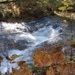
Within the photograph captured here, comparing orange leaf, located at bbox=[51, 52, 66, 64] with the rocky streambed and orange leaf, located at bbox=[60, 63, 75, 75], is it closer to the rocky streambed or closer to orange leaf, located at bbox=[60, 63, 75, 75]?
orange leaf, located at bbox=[60, 63, 75, 75]

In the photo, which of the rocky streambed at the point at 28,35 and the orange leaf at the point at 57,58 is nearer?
the orange leaf at the point at 57,58

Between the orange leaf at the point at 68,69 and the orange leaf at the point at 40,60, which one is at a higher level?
the orange leaf at the point at 40,60

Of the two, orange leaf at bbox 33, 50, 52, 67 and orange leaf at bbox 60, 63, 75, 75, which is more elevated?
orange leaf at bbox 33, 50, 52, 67

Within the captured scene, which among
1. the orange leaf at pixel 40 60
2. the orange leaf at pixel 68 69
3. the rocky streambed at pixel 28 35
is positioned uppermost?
the orange leaf at pixel 40 60

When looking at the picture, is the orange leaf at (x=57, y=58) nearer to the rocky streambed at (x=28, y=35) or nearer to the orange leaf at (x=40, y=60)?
the orange leaf at (x=40, y=60)

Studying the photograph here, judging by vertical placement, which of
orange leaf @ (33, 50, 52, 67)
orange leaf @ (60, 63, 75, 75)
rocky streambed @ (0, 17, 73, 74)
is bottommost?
rocky streambed @ (0, 17, 73, 74)

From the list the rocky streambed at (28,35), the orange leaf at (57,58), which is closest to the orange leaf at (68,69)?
the orange leaf at (57,58)

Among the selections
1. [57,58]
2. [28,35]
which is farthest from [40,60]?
[28,35]

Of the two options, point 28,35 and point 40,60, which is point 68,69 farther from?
point 28,35

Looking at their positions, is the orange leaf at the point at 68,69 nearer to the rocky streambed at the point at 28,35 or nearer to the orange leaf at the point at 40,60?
the orange leaf at the point at 40,60

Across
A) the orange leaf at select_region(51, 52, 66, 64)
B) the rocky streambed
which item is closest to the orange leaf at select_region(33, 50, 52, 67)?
the orange leaf at select_region(51, 52, 66, 64)

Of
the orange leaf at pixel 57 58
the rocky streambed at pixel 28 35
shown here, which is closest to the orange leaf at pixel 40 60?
the orange leaf at pixel 57 58

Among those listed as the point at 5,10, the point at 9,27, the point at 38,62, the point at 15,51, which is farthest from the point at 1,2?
the point at 38,62

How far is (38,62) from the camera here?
1.00 metres
